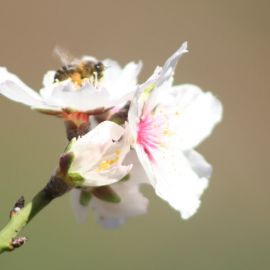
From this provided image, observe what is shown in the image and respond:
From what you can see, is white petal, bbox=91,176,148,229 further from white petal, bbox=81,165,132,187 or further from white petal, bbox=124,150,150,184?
white petal, bbox=81,165,132,187

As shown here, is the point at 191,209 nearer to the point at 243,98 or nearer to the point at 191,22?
the point at 243,98

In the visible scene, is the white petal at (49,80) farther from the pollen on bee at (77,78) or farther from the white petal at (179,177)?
the white petal at (179,177)

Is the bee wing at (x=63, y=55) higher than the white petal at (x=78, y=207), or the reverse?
the bee wing at (x=63, y=55)

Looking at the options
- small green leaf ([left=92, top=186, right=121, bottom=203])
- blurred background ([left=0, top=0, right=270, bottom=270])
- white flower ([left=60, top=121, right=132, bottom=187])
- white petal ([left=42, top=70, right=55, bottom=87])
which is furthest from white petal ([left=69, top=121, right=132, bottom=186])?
blurred background ([left=0, top=0, right=270, bottom=270])

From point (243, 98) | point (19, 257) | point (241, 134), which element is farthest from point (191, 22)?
point (19, 257)

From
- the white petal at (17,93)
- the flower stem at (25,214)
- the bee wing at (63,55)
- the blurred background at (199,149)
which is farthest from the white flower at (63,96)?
the blurred background at (199,149)

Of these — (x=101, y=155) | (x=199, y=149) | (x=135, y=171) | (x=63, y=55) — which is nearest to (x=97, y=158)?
(x=101, y=155)
